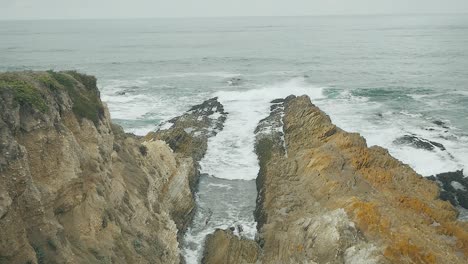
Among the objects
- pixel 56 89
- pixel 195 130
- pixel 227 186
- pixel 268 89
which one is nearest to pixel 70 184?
pixel 56 89

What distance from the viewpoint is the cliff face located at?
36.6ft

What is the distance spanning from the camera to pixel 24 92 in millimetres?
13391

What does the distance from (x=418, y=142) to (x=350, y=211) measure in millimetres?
20096

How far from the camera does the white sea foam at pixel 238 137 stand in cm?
3028

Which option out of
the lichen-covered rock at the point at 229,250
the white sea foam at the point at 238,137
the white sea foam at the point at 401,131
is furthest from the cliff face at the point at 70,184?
the white sea foam at the point at 401,131

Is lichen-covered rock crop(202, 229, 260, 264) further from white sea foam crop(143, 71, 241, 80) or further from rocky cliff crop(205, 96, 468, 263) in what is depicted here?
white sea foam crop(143, 71, 241, 80)

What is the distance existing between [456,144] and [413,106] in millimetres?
15139

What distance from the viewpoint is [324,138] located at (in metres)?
27.0

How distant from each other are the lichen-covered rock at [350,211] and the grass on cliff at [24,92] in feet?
35.9

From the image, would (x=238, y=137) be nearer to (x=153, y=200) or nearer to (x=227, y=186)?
(x=227, y=186)

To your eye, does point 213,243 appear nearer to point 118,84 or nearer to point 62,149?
point 62,149

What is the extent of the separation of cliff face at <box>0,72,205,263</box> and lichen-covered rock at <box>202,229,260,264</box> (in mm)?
1785

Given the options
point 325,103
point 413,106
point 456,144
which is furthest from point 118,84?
point 456,144

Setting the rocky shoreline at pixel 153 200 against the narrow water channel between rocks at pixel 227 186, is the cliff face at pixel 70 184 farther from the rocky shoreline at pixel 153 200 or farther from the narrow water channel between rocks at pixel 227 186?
the narrow water channel between rocks at pixel 227 186
